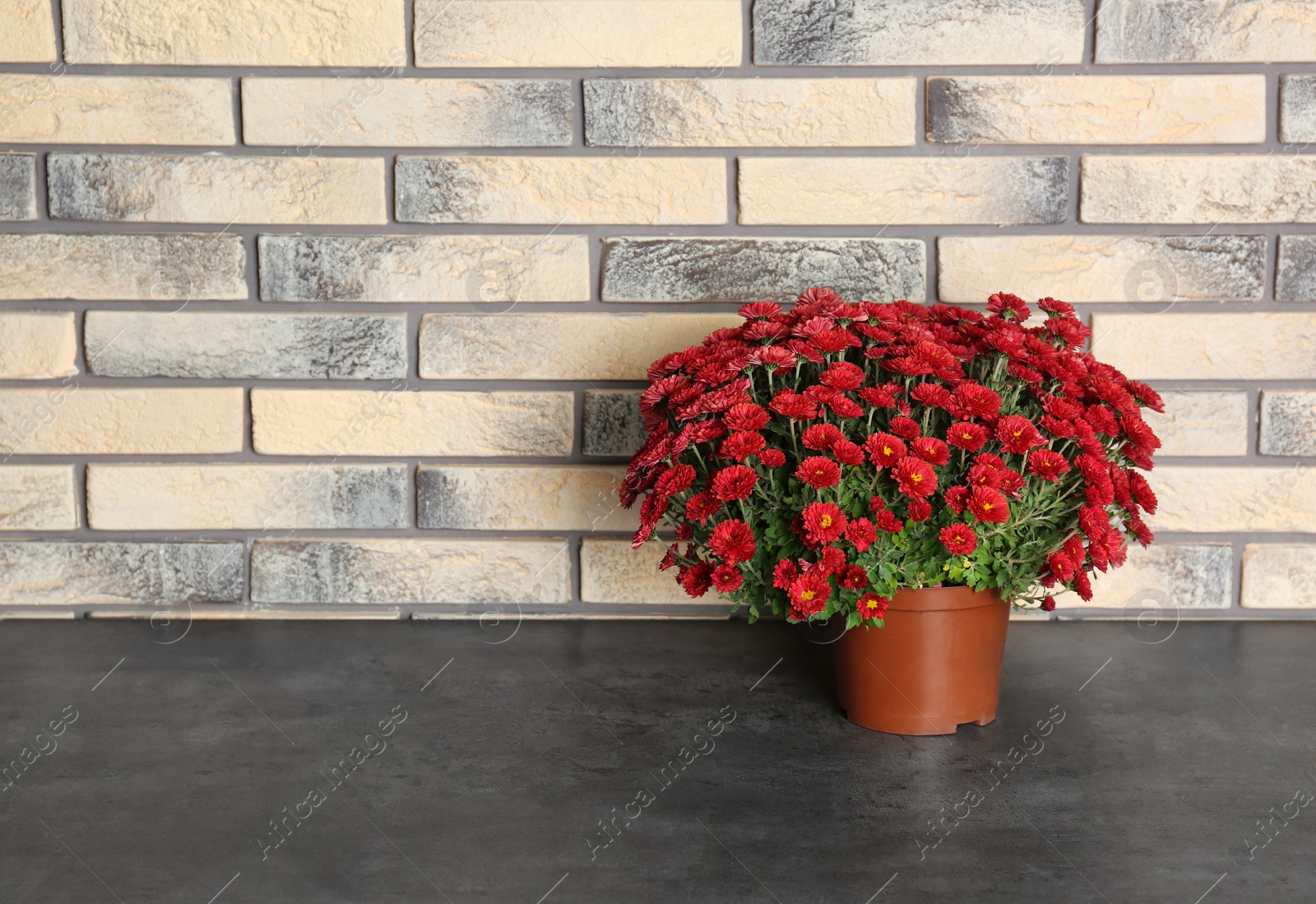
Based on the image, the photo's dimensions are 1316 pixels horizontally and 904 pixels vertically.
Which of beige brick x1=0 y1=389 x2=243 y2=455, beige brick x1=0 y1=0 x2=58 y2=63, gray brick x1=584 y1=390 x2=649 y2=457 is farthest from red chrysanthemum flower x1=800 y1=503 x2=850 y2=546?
beige brick x1=0 y1=0 x2=58 y2=63

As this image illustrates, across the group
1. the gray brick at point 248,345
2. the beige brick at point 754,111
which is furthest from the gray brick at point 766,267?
the gray brick at point 248,345

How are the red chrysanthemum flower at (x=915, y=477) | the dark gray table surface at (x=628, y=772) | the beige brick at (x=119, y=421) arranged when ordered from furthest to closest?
the beige brick at (x=119, y=421)
the red chrysanthemum flower at (x=915, y=477)
the dark gray table surface at (x=628, y=772)

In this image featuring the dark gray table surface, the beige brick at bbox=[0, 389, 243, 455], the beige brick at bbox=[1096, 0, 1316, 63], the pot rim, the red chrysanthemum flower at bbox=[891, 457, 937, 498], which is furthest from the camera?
the beige brick at bbox=[0, 389, 243, 455]

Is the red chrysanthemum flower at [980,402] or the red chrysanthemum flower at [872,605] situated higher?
the red chrysanthemum flower at [980,402]

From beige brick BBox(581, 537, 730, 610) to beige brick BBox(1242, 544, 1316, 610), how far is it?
74cm

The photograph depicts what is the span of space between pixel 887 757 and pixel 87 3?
4.67 feet

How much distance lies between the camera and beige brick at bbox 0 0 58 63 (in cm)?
146

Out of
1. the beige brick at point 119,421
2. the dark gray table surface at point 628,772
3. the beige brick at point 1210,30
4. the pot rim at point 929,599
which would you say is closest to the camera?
the dark gray table surface at point 628,772

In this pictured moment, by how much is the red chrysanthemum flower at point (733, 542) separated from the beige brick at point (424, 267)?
533 mm

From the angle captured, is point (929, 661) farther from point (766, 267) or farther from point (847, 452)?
point (766, 267)

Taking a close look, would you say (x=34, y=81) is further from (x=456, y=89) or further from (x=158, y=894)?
(x=158, y=894)

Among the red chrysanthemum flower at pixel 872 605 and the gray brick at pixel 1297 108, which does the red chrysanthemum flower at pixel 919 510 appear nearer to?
the red chrysanthemum flower at pixel 872 605

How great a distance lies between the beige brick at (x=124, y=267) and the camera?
149 centimetres

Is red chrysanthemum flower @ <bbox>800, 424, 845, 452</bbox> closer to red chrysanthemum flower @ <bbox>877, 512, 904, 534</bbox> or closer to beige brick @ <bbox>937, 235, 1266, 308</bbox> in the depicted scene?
red chrysanthemum flower @ <bbox>877, 512, 904, 534</bbox>
